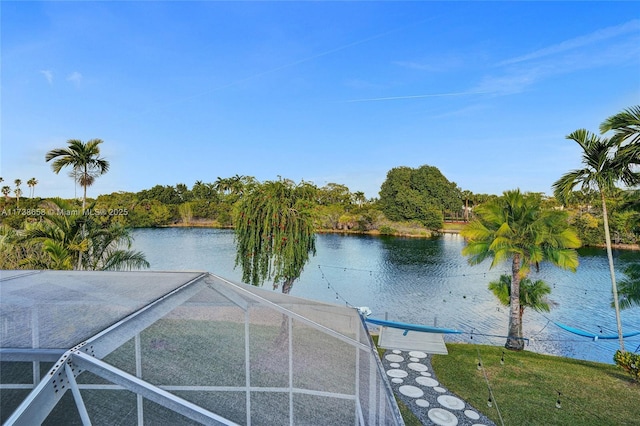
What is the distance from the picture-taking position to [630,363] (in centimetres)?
784

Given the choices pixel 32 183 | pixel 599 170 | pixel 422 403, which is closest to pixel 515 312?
pixel 599 170

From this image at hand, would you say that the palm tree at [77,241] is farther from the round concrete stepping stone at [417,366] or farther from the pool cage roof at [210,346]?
the round concrete stepping stone at [417,366]

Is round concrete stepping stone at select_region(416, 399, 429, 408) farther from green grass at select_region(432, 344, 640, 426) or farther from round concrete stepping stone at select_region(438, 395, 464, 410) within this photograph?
green grass at select_region(432, 344, 640, 426)

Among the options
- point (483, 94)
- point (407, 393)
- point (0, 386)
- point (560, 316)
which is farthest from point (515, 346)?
point (483, 94)

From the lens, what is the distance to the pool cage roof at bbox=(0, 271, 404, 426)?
7.93 feet

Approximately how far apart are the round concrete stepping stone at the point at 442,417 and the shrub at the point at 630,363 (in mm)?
4903

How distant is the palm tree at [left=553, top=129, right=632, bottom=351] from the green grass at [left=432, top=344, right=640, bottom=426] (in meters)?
1.83

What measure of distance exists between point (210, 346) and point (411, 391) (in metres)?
5.44

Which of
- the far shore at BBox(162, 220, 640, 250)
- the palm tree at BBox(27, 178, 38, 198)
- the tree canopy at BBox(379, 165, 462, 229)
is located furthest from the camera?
the tree canopy at BBox(379, 165, 462, 229)

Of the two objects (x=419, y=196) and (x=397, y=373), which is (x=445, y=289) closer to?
(x=397, y=373)

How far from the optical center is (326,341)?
341cm

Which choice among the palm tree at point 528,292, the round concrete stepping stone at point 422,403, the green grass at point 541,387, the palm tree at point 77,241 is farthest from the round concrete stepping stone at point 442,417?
the palm tree at point 77,241

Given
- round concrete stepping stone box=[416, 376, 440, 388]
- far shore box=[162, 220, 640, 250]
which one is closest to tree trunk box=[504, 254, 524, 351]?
round concrete stepping stone box=[416, 376, 440, 388]

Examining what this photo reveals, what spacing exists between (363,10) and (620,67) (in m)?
13.2
